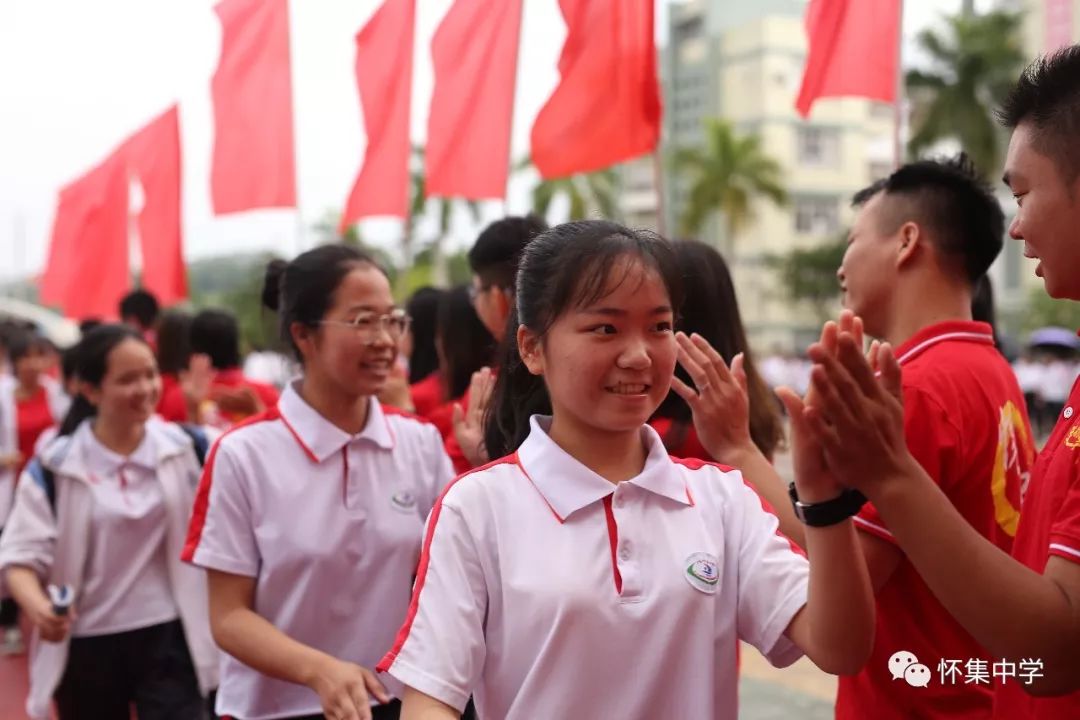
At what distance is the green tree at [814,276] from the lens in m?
32.0

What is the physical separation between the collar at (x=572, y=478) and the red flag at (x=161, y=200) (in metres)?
7.25

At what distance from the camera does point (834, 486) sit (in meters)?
1.49

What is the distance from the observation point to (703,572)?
1.82 metres

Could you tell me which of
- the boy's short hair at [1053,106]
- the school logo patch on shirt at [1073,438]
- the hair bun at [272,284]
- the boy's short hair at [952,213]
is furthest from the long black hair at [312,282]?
the school logo patch on shirt at [1073,438]

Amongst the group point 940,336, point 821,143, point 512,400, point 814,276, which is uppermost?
point 821,143

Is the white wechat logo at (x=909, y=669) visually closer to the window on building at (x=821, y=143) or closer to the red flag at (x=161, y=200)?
the red flag at (x=161, y=200)

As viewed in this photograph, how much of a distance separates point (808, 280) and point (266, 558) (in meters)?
31.2

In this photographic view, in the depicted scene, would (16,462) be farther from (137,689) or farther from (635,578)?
(635,578)

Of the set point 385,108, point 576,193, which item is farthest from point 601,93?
point 576,193

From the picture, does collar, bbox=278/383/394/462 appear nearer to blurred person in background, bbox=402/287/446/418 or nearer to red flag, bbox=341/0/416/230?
blurred person in background, bbox=402/287/446/418

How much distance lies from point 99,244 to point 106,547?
646cm

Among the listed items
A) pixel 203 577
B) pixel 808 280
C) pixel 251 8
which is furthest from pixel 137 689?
pixel 808 280

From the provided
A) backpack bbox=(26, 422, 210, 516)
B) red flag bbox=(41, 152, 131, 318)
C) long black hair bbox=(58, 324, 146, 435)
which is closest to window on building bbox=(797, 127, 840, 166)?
red flag bbox=(41, 152, 131, 318)

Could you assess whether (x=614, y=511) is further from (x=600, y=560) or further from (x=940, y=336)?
(x=940, y=336)
